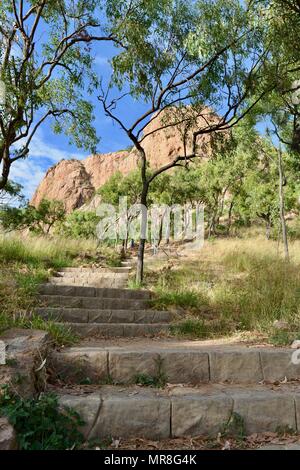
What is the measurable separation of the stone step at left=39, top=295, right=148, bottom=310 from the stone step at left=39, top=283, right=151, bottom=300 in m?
0.44

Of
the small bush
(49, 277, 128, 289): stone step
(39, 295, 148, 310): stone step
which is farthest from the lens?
(49, 277, 128, 289): stone step

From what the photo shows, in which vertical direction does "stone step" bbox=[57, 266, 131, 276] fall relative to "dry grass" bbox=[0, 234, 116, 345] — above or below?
below

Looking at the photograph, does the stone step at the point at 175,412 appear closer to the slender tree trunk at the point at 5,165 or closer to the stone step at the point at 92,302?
the stone step at the point at 92,302

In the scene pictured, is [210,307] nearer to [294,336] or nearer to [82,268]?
[294,336]

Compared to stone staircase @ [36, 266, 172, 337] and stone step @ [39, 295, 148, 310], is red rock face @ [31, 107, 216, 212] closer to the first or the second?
stone staircase @ [36, 266, 172, 337]

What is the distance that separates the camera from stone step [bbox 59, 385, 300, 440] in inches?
102

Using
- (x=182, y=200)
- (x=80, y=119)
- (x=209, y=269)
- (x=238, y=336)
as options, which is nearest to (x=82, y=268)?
(x=209, y=269)

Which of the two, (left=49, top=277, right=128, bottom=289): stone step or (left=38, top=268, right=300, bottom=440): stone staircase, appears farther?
(left=49, top=277, right=128, bottom=289): stone step

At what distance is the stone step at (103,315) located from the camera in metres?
5.55

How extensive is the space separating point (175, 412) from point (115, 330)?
2746 millimetres

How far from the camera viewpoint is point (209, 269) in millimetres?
9297

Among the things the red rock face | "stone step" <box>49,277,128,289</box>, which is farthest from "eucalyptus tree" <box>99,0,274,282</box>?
the red rock face

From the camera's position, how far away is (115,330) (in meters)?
5.35

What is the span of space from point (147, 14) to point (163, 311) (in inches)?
253
